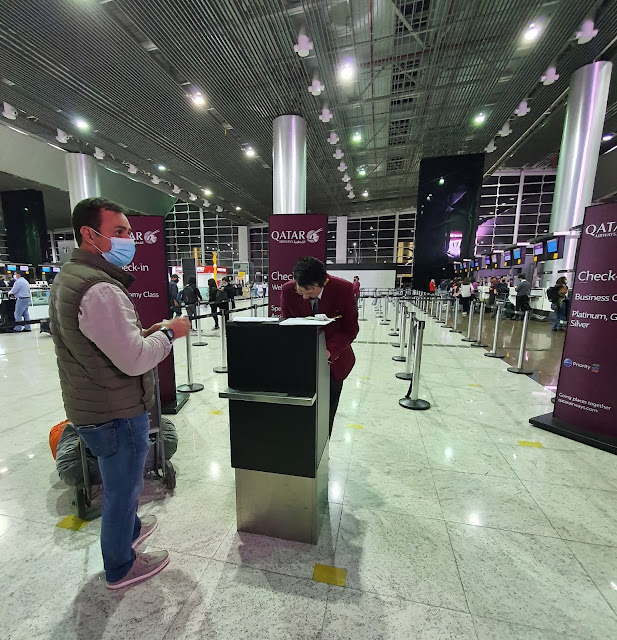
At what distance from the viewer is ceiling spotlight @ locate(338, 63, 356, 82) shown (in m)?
7.02

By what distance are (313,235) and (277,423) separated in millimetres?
3194

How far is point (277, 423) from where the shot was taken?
1.62 m

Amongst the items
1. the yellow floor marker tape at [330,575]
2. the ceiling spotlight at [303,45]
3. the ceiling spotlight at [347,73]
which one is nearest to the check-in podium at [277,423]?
the yellow floor marker tape at [330,575]

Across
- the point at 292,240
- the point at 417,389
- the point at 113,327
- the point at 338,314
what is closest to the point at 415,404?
the point at 417,389

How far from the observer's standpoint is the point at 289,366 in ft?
5.16

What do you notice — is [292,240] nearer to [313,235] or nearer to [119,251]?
[313,235]

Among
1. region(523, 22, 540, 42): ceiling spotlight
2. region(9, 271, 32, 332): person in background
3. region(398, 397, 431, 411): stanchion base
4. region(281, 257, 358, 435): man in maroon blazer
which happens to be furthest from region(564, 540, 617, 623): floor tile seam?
region(9, 271, 32, 332): person in background

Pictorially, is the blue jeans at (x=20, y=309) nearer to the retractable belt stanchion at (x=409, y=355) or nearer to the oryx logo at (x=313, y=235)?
the oryx logo at (x=313, y=235)

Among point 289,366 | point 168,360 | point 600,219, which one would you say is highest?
point 600,219

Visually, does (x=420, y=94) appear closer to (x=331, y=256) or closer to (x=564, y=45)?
(x=564, y=45)

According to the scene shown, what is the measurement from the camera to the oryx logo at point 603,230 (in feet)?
8.64

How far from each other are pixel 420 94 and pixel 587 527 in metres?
9.94

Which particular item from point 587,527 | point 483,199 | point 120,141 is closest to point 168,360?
point 587,527

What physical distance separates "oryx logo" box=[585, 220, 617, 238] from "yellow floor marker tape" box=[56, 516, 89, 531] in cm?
447
